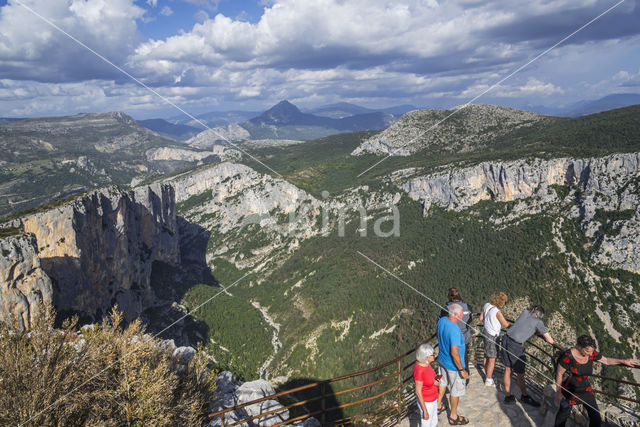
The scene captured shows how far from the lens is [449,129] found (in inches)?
6048

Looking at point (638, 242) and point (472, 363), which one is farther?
point (638, 242)

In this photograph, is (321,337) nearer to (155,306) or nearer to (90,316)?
(155,306)

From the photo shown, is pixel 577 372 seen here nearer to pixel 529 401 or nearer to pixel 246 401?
pixel 529 401

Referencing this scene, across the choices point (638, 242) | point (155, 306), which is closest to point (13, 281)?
point (155, 306)

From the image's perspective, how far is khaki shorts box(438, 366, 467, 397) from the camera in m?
9.45

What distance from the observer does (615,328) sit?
67.1 metres

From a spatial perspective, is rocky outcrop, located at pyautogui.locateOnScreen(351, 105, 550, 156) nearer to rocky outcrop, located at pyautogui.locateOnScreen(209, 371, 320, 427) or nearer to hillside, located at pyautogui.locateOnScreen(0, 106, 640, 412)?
hillside, located at pyautogui.locateOnScreen(0, 106, 640, 412)

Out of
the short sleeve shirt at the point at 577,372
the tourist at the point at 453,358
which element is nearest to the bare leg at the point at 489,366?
the tourist at the point at 453,358

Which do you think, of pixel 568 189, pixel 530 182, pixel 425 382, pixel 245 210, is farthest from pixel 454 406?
pixel 245 210

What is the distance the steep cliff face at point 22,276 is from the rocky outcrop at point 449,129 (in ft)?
439

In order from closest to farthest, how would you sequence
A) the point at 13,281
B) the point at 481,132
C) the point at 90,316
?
1. the point at 13,281
2. the point at 90,316
3. the point at 481,132

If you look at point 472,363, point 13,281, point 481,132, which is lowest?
point 13,281

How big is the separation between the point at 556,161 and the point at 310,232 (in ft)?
265

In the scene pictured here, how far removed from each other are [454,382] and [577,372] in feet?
9.95
